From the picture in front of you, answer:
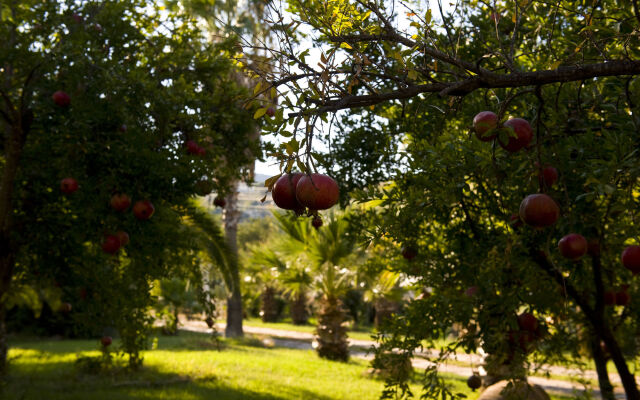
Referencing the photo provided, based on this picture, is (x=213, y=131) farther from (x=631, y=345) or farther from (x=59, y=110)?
(x=631, y=345)

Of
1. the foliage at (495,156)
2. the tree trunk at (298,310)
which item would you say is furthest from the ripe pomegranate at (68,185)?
the tree trunk at (298,310)

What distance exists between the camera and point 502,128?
1.95m

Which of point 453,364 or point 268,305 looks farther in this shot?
point 268,305

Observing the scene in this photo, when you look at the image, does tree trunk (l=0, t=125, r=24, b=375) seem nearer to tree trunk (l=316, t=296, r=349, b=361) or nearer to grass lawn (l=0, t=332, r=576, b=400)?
grass lawn (l=0, t=332, r=576, b=400)

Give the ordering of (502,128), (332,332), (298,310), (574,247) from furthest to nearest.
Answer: (298,310) < (332,332) < (574,247) < (502,128)

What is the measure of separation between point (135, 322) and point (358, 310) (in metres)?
23.2

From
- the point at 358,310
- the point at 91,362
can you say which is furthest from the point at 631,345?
the point at 358,310

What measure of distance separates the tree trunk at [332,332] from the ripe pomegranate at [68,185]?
10.6 meters

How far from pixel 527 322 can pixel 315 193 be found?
2728mm

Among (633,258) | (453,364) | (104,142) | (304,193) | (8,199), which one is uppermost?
(104,142)

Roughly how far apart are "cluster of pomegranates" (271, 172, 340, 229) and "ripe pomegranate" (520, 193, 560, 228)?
0.90m

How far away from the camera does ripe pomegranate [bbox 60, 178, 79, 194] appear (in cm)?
482

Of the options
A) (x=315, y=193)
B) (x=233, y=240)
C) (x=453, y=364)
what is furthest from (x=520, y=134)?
(x=453, y=364)

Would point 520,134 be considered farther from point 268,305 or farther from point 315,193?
point 268,305
